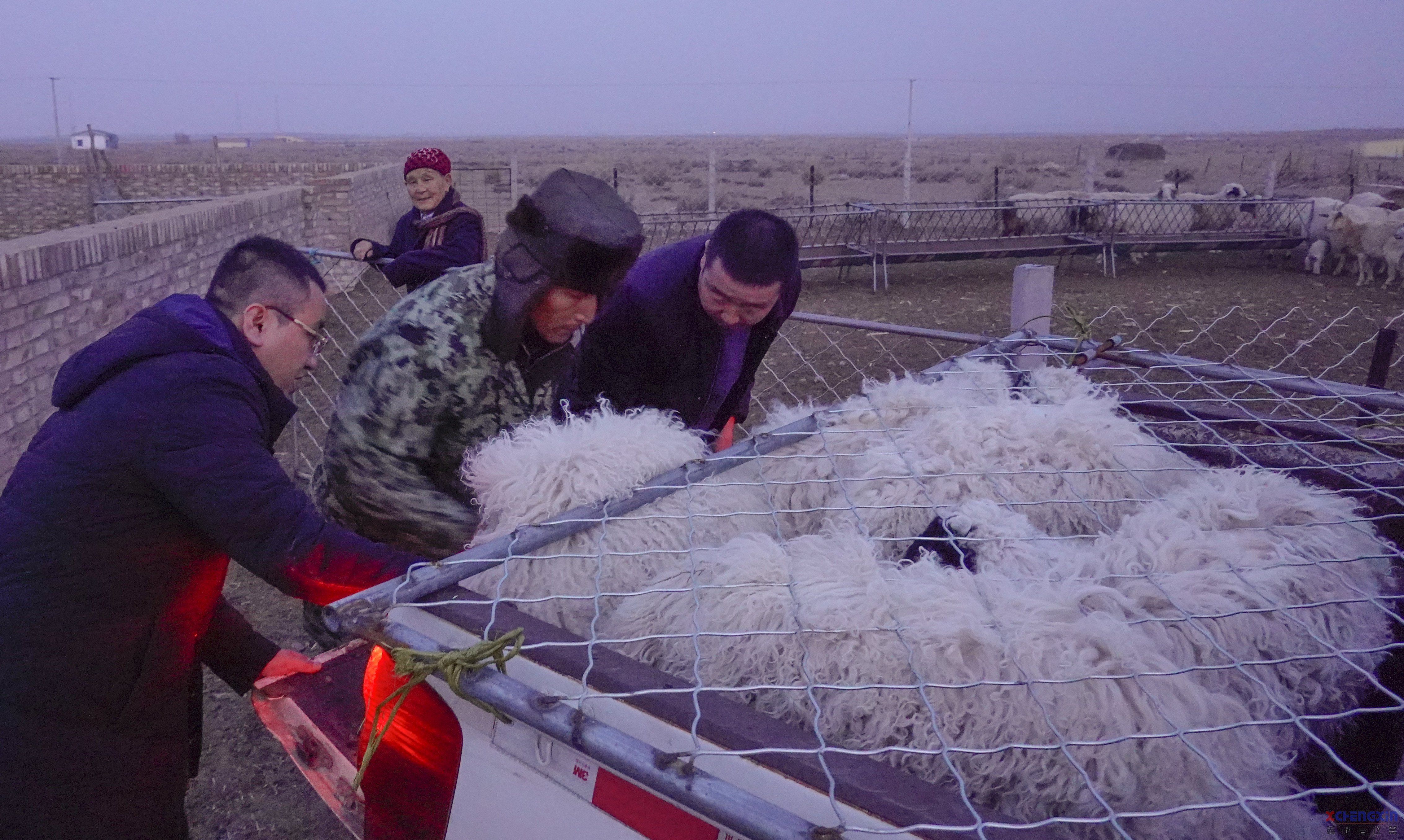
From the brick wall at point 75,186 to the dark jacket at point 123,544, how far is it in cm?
1566

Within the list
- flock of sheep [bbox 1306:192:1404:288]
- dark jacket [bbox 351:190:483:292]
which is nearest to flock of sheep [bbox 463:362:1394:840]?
dark jacket [bbox 351:190:483:292]

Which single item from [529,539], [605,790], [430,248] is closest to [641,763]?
[605,790]

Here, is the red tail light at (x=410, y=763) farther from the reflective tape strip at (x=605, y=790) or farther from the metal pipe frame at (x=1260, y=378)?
the metal pipe frame at (x=1260, y=378)

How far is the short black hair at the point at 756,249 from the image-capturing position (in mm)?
2668

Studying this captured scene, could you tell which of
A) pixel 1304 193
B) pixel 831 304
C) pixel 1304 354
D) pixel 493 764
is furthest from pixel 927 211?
pixel 1304 193

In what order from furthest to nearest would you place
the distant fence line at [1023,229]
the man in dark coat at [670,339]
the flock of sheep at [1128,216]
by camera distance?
1. the flock of sheep at [1128,216]
2. the distant fence line at [1023,229]
3. the man in dark coat at [670,339]

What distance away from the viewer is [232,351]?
1.74m

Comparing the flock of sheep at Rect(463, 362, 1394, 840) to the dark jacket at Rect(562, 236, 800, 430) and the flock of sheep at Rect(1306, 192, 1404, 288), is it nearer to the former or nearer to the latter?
the dark jacket at Rect(562, 236, 800, 430)

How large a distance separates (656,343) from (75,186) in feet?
58.7

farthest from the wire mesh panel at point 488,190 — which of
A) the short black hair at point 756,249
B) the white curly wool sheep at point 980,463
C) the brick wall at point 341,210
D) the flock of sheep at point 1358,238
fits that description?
the white curly wool sheep at point 980,463

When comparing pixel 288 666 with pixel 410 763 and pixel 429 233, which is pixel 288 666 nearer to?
pixel 410 763

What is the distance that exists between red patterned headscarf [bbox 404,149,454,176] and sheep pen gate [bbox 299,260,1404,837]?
12.5 ft

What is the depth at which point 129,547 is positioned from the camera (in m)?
1.67

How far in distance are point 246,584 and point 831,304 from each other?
8.93 m
